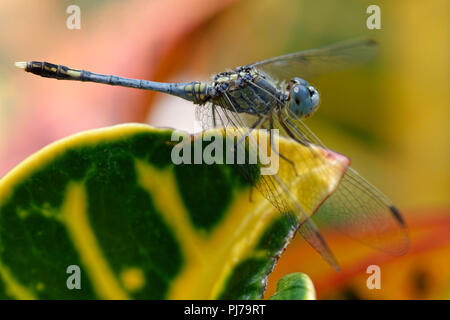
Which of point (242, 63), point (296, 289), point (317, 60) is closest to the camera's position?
point (296, 289)

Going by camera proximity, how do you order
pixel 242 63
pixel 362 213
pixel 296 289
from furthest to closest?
pixel 242 63
pixel 362 213
pixel 296 289

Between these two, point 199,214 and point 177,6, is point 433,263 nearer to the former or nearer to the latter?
point 199,214

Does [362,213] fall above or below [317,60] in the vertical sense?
below

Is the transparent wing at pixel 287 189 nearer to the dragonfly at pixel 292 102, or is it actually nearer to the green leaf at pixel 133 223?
the green leaf at pixel 133 223

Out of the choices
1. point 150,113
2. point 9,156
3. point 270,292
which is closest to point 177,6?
point 150,113

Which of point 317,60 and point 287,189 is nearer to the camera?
point 287,189

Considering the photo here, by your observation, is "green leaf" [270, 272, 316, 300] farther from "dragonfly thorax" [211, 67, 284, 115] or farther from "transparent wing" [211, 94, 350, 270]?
"dragonfly thorax" [211, 67, 284, 115]

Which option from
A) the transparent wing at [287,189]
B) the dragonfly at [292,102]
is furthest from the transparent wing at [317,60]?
the transparent wing at [287,189]

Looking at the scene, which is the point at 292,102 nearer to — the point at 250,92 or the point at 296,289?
the point at 250,92

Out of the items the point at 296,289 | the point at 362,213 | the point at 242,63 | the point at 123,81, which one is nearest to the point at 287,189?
the point at 296,289

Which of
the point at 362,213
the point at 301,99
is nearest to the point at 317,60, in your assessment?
the point at 301,99
